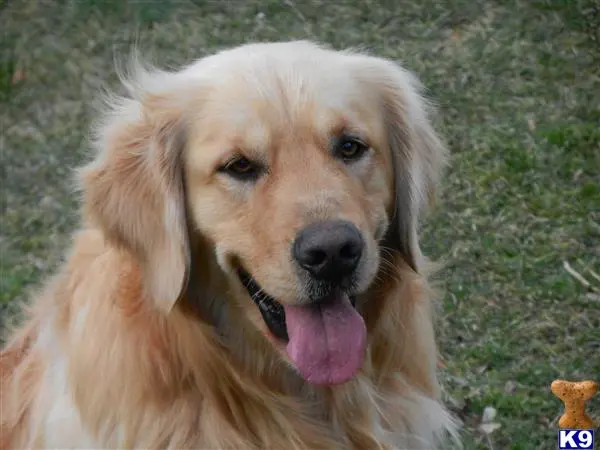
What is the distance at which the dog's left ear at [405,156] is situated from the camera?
3.16 meters

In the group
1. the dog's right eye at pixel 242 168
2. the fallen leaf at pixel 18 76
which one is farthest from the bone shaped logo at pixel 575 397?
the fallen leaf at pixel 18 76

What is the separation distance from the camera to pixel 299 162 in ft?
9.26

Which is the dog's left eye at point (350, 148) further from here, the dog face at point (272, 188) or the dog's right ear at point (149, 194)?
the dog's right ear at point (149, 194)

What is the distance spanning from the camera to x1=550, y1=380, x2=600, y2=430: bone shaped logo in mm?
3244

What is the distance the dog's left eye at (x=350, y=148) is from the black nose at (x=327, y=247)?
0.32 m

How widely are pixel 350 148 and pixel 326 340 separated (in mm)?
608

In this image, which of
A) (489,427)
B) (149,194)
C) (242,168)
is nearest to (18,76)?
(149,194)

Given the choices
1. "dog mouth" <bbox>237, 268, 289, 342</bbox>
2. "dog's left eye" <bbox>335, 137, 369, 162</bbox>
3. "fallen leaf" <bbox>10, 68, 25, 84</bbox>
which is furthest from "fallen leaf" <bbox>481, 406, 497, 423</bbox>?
"fallen leaf" <bbox>10, 68, 25, 84</bbox>

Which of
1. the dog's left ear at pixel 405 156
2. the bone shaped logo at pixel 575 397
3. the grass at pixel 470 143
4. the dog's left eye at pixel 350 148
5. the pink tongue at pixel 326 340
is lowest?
the grass at pixel 470 143

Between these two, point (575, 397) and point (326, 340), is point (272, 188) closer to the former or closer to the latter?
point (326, 340)

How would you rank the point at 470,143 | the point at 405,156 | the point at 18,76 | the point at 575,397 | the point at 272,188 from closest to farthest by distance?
the point at 272,188
the point at 405,156
the point at 575,397
the point at 470,143
the point at 18,76

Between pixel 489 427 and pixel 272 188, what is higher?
pixel 272 188

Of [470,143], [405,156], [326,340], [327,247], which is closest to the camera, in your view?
[327,247]

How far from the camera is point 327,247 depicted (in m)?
2.66
